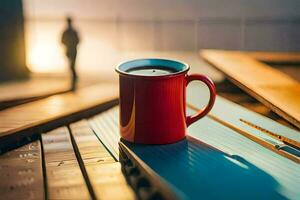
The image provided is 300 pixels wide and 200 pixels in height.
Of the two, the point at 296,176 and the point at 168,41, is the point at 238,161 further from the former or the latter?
the point at 168,41

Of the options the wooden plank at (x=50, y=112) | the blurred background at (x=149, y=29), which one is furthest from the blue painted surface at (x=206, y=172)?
the blurred background at (x=149, y=29)

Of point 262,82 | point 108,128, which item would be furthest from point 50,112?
point 262,82

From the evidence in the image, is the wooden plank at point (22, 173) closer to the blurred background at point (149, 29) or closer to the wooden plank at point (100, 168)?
the wooden plank at point (100, 168)

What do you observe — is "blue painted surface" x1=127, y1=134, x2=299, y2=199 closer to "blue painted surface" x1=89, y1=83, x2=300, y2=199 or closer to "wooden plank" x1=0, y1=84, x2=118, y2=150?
"blue painted surface" x1=89, y1=83, x2=300, y2=199

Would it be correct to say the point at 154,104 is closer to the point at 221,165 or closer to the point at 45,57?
the point at 221,165

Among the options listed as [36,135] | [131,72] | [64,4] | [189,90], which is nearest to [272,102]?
[189,90]

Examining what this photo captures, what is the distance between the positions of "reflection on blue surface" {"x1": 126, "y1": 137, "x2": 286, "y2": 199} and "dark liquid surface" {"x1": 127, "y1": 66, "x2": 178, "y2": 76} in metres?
0.15

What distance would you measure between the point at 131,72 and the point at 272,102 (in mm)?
488

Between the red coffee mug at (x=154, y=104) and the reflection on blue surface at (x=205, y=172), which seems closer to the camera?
the reflection on blue surface at (x=205, y=172)

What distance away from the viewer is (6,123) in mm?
1151

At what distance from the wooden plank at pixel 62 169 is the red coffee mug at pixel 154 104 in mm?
137

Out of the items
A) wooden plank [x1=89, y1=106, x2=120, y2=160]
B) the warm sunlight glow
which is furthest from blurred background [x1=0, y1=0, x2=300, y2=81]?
wooden plank [x1=89, y1=106, x2=120, y2=160]

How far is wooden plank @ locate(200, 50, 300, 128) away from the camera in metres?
1.24

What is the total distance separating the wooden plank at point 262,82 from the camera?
4.05ft
